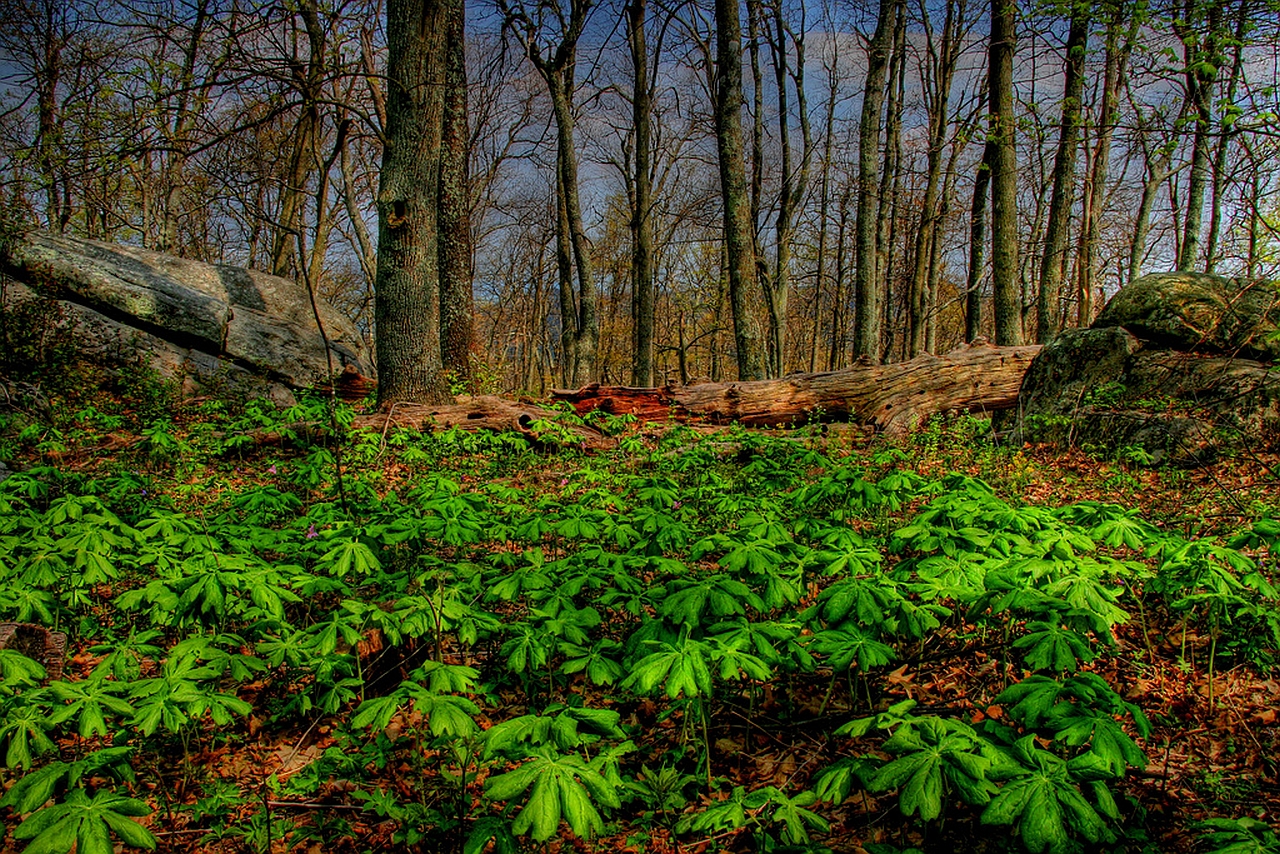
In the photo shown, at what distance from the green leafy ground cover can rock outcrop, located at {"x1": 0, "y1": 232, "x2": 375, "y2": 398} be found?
6253 mm

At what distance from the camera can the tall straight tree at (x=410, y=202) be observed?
6.59m

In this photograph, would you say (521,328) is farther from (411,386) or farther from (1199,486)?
(1199,486)

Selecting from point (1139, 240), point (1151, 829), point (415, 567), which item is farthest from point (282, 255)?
point (1139, 240)

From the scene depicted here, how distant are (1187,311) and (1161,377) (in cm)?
70

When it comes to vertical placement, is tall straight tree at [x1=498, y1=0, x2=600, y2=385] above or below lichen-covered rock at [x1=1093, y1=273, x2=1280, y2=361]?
above

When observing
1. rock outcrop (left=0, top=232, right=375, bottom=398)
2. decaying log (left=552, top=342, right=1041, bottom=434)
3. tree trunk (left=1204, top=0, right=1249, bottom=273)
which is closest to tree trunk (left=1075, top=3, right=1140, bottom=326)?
tree trunk (left=1204, top=0, right=1249, bottom=273)

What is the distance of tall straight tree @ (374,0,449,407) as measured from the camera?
21.6ft

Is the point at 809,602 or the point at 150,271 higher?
the point at 150,271

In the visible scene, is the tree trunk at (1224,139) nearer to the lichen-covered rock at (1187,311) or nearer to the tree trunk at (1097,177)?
the lichen-covered rock at (1187,311)

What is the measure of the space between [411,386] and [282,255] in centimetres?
1298

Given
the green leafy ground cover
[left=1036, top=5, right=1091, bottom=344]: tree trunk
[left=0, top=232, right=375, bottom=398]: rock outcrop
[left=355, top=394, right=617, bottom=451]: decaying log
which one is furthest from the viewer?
[left=1036, top=5, right=1091, bottom=344]: tree trunk

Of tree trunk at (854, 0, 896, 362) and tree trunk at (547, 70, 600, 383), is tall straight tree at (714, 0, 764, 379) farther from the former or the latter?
tree trunk at (547, 70, 600, 383)

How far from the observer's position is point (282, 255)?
16.8 meters

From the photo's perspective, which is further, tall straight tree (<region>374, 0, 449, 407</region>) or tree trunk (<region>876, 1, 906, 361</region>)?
tree trunk (<region>876, 1, 906, 361</region>)
